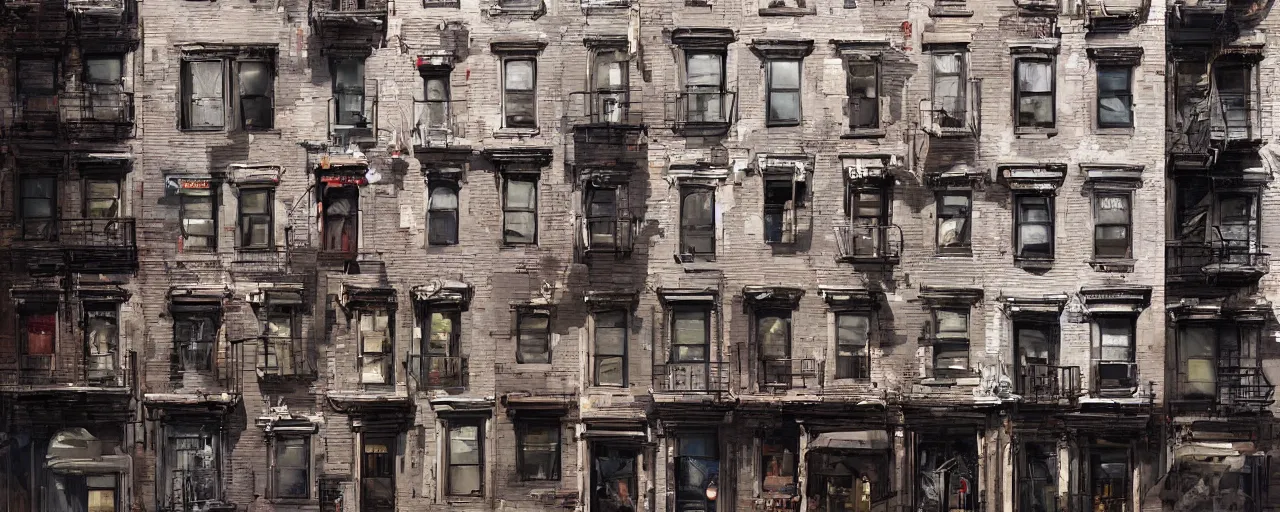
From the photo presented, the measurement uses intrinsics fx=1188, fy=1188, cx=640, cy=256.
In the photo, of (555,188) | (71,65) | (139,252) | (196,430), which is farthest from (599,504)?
(71,65)

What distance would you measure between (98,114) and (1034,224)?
61.1ft

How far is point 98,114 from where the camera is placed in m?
23.6

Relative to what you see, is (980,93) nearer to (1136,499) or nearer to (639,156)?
(639,156)

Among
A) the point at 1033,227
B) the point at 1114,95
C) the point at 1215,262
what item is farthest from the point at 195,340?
the point at 1215,262

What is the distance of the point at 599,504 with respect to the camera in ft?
76.3

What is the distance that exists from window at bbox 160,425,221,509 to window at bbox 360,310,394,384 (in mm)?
3238

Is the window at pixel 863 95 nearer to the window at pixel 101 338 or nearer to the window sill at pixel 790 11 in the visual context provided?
the window sill at pixel 790 11

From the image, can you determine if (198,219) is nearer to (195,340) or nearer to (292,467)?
(195,340)

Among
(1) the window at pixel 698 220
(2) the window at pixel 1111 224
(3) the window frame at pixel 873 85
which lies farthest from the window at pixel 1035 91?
(1) the window at pixel 698 220

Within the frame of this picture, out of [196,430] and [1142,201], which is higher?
[1142,201]

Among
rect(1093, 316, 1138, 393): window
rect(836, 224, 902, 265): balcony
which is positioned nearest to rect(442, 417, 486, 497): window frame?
rect(836, 224, 902, 265): balcony

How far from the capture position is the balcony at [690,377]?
23.1 m

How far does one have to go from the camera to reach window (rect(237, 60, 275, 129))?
23.5 metres

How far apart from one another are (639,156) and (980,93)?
268 inches
